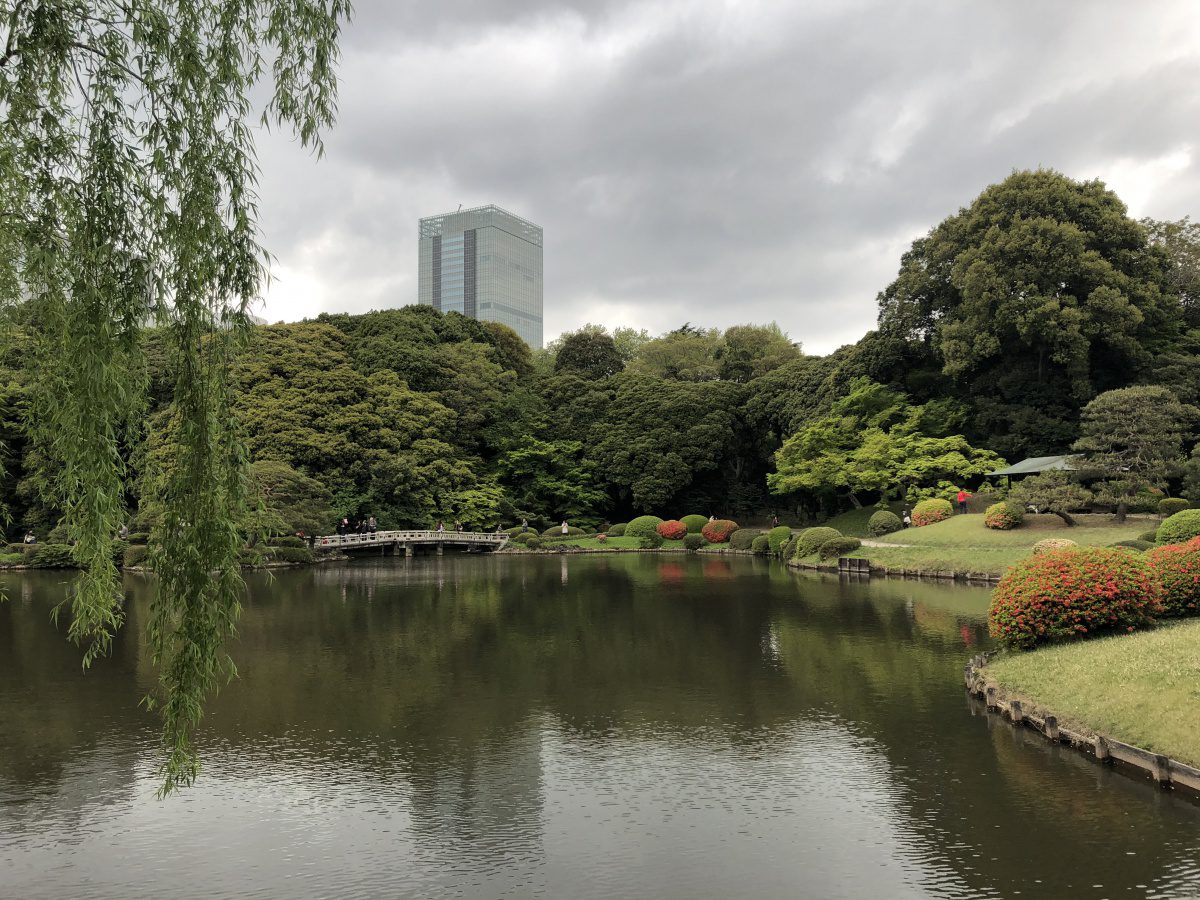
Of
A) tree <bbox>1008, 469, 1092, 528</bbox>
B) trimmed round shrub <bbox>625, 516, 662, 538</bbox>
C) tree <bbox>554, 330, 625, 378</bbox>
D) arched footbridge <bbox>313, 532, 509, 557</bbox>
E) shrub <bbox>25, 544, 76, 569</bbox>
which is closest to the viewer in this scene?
tree <bbox>1008, 469, 1092, 528</bbox>

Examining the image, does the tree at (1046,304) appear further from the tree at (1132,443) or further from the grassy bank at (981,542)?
the grassy bank at (981,542)

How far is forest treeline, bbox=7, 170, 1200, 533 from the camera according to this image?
124 feet

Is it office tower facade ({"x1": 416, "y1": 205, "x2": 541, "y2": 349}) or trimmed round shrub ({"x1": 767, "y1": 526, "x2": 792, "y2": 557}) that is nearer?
trimmed round shrub ({"x1": 767, "y1": 526, "x2": 792, "y2": 557})

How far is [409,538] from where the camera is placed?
41312 millimetres

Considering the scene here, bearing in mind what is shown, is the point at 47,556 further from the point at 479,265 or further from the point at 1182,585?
the point at 479,265

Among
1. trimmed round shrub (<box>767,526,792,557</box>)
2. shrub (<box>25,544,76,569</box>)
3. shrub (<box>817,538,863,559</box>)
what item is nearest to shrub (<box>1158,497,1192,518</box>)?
shrub (<box>817,538,863,559</box>)

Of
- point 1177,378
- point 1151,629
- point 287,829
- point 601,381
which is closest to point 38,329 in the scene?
point 287,829

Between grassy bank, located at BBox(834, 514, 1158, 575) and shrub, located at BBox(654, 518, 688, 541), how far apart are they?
15.0 m

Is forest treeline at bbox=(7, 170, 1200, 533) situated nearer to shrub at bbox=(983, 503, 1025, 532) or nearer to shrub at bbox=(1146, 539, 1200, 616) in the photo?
shrub at bbox=(983, 503, 1025, 532)

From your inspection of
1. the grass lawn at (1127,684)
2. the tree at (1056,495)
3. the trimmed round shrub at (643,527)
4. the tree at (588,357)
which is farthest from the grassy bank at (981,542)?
the tree at (588,357)

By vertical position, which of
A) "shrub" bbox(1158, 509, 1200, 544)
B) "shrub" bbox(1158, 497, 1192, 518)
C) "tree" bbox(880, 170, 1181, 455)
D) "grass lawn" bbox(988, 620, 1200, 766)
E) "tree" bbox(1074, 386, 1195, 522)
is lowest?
"grass lawn" bbox(988, 620, 1200, 766)

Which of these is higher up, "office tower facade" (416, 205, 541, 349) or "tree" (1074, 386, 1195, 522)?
"office tower facade" (416, 205, 541, 349)

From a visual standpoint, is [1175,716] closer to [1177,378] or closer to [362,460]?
[1177,378]

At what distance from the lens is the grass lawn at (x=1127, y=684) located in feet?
27.8
